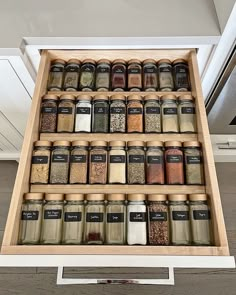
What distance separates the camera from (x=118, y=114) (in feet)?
3.29

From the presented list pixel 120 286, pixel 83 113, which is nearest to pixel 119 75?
pixel 83 113

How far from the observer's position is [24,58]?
1039 mm

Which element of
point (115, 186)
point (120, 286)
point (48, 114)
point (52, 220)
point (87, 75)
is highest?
point (87, 75)

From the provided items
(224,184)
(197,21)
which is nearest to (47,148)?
(197,21)

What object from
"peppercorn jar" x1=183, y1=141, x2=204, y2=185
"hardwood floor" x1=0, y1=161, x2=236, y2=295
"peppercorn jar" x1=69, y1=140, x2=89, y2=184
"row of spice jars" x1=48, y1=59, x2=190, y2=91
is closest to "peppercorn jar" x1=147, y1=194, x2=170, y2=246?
"peppercorn jar" x1=183, y1=141, x2=204, y2=185

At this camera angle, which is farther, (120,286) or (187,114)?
(120,286)

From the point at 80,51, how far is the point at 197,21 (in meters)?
0.44

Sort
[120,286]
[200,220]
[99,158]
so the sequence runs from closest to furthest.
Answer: [200,220]
[99,158]
[120,286]

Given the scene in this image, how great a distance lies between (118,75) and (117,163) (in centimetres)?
37

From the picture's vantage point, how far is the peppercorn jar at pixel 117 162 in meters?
0.90

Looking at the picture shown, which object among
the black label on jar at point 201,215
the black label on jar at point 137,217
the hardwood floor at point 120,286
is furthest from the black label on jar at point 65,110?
the hardwood floor at point 120,286

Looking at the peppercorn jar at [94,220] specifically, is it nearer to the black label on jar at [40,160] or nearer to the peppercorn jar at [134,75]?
the black label on jar at [40,160]

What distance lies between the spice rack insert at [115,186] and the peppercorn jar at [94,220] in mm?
34

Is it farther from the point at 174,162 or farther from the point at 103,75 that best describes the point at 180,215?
the point at 103,75
